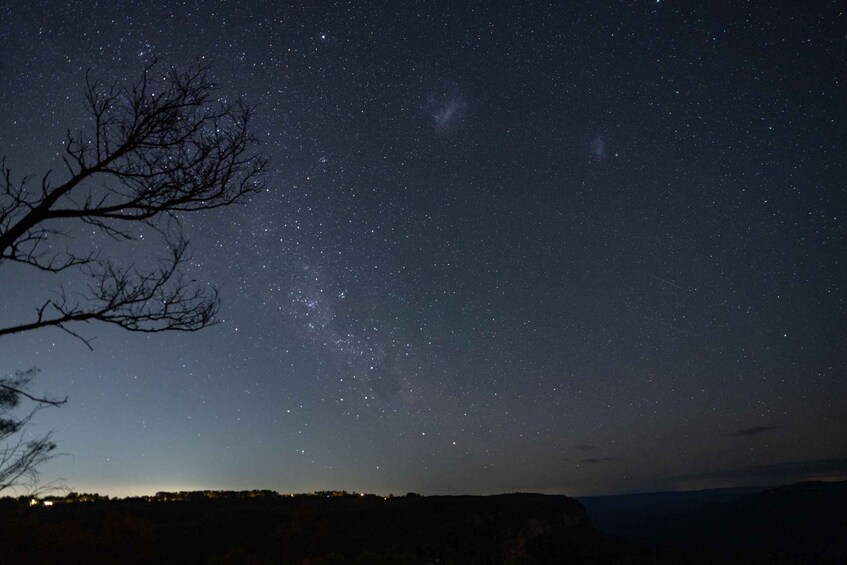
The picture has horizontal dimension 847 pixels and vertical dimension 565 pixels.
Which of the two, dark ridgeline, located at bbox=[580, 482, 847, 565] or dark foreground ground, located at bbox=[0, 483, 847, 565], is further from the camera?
dark ridgeline, located at bbox=[580, 482, 847, 565]

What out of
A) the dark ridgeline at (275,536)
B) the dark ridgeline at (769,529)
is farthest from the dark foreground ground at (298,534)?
the dark ridgeline at (769,529)

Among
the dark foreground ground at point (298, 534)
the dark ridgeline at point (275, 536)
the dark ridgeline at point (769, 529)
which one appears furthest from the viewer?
the dark ridgeline at point (769, 529)

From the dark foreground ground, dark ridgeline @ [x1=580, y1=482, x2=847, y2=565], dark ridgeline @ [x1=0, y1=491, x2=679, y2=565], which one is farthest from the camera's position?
dark ridgeline @ [x1=580, y1=482, x2=847, y2=565]

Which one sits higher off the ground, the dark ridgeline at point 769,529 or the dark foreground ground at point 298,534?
the dark foreground ground at point 298,534

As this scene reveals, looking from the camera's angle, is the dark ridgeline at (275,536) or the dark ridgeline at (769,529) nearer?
the dark ridgeline at (275,536)

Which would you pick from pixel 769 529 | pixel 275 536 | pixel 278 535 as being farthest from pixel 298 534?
pixel 769 529

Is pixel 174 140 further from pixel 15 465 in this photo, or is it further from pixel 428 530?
pixel 428 530

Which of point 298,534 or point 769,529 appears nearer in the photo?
point 298,534

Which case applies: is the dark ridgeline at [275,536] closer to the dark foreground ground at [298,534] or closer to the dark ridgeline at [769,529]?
the dark foreground ground at [298,534]

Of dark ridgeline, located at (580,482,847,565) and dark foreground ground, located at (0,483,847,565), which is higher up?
dark foreground ground, located at (0,483,847,565)

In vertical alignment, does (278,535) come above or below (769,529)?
above

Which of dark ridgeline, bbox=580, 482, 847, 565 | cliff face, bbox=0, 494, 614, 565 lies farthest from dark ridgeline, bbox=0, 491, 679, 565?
dark ridgeline, bbox=580, 482, 847, 565

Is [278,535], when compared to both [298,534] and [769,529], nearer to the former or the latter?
[298,534]

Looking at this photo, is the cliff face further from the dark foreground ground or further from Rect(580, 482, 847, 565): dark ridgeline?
Rect(580, 482, 847, 565): dark ridgeline
